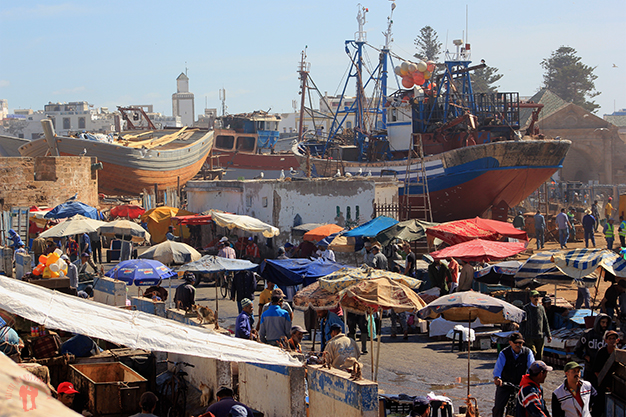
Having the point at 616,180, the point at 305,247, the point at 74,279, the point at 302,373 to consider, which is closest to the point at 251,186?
the point at 305,247

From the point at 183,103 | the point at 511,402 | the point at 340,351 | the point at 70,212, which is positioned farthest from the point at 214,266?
the point at 183,103

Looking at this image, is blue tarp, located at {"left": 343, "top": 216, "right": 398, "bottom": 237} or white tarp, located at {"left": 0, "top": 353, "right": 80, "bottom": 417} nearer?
white tarp, located at {"left": 0, "top": 353, "right": 80, "bottom": 417}

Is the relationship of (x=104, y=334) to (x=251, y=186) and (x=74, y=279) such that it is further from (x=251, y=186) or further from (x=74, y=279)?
(x=251, y=186)

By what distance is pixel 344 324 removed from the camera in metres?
9.99

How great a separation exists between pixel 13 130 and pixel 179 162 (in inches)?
1603

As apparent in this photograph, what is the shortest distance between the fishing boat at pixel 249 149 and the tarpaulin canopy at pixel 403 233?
3614cm

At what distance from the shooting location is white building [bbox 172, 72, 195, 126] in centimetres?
9088

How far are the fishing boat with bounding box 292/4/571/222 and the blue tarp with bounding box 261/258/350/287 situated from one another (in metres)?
14.0

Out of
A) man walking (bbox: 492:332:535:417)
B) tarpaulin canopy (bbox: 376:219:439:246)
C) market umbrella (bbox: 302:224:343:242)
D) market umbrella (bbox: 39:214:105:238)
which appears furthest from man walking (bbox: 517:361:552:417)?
market umbrella (bbox: 39:214:105:238)

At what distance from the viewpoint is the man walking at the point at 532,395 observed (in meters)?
6.25

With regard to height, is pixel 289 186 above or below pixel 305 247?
above

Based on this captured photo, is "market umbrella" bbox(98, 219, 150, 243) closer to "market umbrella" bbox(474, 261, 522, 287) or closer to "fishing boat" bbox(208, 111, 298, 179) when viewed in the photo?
"market umbrella" bbox(474, 261, 522, 287)

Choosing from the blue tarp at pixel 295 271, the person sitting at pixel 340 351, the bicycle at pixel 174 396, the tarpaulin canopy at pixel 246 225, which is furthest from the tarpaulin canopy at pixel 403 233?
the person sitting at pixel 340 351

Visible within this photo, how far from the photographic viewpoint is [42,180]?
27266 millimetres
